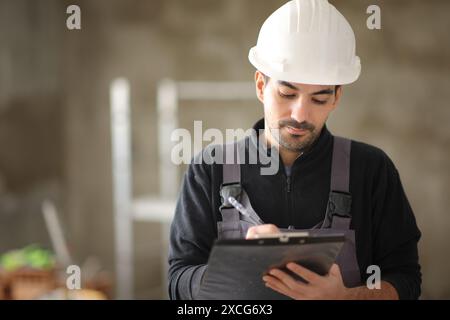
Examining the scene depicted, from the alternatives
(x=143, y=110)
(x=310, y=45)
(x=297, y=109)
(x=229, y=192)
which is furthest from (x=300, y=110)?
(x=143, y=110)

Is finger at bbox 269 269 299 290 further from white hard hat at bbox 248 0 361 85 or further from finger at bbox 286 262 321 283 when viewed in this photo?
white hard hat at bbox 248 0 361 85

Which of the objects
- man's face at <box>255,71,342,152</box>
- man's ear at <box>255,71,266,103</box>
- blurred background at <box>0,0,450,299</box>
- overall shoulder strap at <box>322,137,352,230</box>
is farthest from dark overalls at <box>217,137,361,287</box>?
blurred background at <box>0,0,450,299</box>

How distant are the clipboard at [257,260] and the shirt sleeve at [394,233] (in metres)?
0.24

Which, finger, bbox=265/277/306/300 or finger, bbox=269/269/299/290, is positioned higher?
finger, bbox=269/269/299/290

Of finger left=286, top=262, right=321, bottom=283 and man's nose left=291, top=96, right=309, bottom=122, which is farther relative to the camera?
man's nose left=291, top=96, right=309, bottom=122

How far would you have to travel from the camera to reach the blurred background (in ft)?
15.8

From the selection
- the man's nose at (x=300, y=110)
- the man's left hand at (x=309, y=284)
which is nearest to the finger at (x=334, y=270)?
the man's left hand at (x=309, y=284)

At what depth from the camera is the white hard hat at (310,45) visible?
1500 millimetres

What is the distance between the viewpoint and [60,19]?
5.49 metres

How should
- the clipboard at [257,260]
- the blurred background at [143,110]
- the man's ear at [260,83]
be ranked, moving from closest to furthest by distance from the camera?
the clipboard at [257,260], the man's ear at [260,83], the blurred background at [143,110]

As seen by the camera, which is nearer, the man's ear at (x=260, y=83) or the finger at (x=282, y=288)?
the finger at (x=282, y=288)

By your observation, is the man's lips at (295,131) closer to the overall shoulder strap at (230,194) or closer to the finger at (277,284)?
the overall shoulder strap at (230,194)
